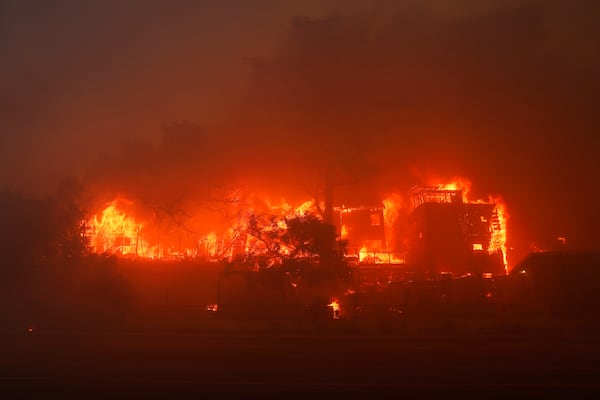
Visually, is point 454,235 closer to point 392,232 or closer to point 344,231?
point 392,232

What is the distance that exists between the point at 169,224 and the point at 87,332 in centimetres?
3901

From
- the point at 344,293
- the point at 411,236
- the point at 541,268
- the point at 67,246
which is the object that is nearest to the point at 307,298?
the point at 344,293

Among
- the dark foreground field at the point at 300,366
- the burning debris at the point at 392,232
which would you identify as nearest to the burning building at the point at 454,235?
the burning debris at the point at 392,232

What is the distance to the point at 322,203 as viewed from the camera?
60156 millimetres

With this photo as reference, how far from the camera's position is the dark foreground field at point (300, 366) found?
33.1 feet

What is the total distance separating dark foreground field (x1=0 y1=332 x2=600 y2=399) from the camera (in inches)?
397

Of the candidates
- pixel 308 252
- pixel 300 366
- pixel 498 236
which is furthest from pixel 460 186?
pixel 300 366

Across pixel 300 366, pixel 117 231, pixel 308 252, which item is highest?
pixel 117 231

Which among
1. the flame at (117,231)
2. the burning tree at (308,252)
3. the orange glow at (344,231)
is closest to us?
the burning tree at (308,252)

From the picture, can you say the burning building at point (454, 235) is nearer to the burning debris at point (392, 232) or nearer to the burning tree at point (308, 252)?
the burning debris at point (392, 232)

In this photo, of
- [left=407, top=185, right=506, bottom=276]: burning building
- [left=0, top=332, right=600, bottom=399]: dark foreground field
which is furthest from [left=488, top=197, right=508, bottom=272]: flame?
[left=0, top=332, right=600, bottom=399]: dark foreground field

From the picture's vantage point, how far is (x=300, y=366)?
12.6m

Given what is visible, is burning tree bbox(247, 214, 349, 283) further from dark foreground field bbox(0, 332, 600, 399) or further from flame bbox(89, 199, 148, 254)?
flame bbox(89, 199, 148, 254)

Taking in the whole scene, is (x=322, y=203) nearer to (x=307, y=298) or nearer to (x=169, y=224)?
(x=169, y=224)
